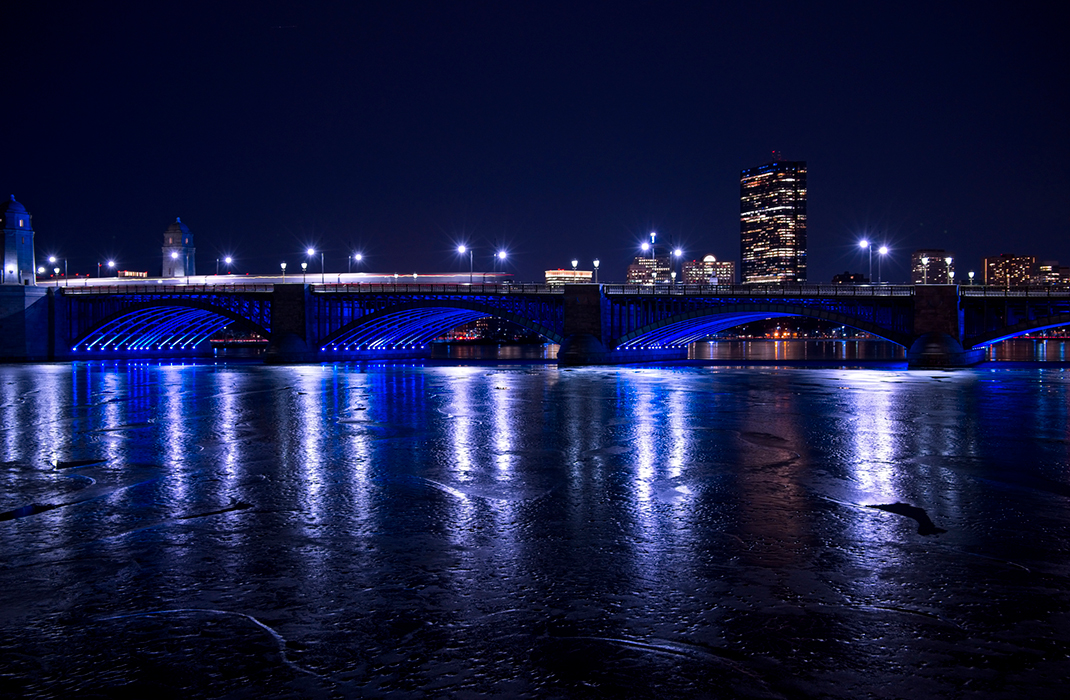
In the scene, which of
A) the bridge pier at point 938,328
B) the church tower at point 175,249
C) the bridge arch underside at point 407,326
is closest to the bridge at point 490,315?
the bridge pier at point 938,328

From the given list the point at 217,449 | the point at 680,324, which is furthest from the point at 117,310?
the point at 217,449

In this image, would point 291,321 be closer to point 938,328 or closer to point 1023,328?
point 938,328

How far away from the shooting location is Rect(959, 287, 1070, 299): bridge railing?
5928 cm

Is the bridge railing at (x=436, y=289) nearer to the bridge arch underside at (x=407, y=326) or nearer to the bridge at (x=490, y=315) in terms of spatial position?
the bridge at (x=490, y=315)

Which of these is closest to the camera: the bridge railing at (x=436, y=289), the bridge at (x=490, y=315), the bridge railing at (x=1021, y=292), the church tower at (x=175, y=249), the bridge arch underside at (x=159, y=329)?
the bridge railing at (x=1021, y=292)

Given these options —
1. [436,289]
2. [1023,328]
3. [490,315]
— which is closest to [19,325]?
[436,289]

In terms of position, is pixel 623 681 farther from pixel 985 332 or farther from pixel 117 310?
pixel 117 310

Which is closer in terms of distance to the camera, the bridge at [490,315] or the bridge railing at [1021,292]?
the bridge railing at [1021,292]

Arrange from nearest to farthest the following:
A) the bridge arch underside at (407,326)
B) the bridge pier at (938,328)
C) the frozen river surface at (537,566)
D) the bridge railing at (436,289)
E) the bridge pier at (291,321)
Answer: the frozen river surface at (537,566)
the bridge pier at (938,328)
the bridge arch underside at (407,326)
the bridge railing at (436,289)
the bridge pier at (291,321)

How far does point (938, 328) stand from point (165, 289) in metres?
76.0

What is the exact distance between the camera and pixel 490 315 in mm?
73438

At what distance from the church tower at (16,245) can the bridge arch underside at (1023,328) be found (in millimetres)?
96454

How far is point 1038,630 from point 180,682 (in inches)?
280

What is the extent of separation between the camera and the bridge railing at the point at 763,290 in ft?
210
